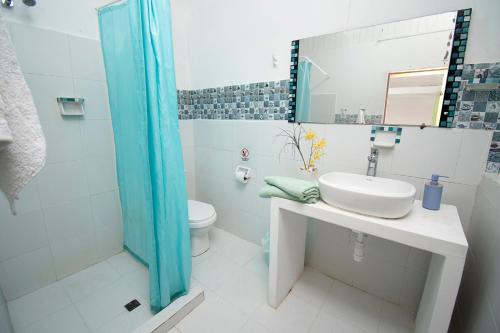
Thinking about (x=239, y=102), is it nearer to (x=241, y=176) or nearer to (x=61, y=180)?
(x=241, y=176)

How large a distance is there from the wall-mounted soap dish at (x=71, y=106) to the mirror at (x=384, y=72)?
4.87ft

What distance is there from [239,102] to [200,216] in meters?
1.01

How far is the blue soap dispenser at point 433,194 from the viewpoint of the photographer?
1.08m

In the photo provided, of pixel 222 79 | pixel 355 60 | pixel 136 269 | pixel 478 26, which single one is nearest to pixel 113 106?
pixel 222 79

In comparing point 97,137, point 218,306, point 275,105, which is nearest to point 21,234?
point 97,137

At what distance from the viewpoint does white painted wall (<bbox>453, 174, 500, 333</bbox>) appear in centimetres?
83

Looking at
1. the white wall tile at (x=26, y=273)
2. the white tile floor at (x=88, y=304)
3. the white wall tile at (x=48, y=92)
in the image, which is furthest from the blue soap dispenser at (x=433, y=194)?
Result: the white wall tile at (x=26, y=273)

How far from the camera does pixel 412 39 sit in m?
1.18

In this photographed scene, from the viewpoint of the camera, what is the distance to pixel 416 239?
0.91m

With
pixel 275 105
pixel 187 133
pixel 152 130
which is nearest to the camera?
pixel 152 130

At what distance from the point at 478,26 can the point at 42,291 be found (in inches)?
116

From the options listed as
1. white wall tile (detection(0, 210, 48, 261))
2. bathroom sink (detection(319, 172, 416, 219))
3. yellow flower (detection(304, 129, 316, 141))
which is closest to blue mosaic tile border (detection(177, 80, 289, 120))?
yellow flower (detection(304, 129, 316, 141))

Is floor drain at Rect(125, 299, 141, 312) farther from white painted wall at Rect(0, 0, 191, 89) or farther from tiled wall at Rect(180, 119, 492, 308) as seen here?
white painted wall at Rect(0, 0, 191, 89)

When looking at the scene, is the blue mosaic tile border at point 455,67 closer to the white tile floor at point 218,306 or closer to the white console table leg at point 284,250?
the white console table leg at point 284,250
